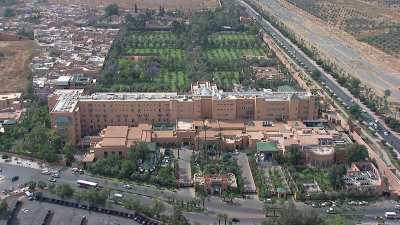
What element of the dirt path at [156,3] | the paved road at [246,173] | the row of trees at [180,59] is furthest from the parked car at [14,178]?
the dirt path at [156,3]

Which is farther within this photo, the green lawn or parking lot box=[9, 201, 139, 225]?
the green lawn

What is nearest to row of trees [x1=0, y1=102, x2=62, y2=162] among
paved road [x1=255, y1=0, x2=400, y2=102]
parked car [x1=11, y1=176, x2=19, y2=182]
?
parked car [x1=11, y1=176, x2=19, y2=182]

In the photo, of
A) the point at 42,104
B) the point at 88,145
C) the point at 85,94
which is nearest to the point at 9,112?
the point at 42,104

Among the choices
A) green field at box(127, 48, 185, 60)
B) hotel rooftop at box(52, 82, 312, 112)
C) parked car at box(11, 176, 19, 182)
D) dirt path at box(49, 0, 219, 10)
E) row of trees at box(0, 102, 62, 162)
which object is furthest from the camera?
dirt path at box(49, 0, 219, 10)

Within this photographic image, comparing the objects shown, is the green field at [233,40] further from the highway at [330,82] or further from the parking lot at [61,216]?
the parking lot at [61,216]

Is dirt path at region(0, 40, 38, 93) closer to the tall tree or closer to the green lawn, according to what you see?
the tall tree

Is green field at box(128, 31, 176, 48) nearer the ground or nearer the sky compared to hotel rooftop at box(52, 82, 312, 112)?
nearer the sky

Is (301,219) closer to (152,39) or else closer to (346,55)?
(346,55)
